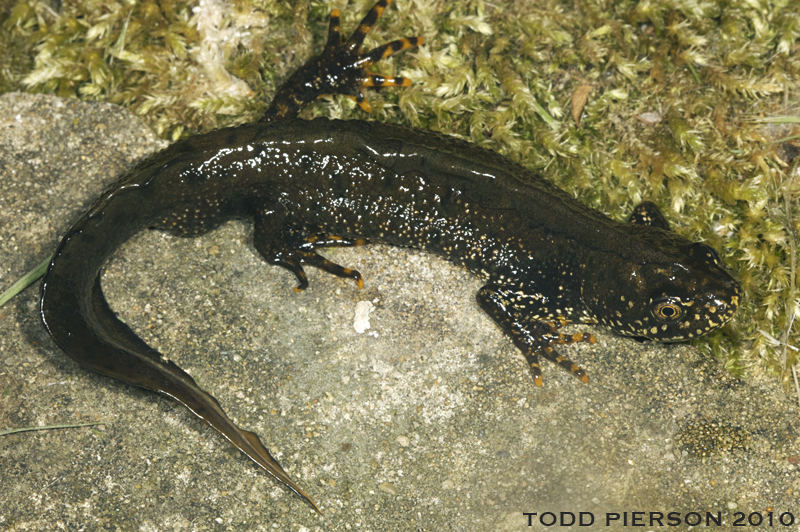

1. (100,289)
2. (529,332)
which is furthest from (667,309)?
(100,289)

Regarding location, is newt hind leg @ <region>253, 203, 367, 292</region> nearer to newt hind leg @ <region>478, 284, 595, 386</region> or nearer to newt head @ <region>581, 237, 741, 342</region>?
newt hind leg @ <region>478, 284, 595, 386</region>

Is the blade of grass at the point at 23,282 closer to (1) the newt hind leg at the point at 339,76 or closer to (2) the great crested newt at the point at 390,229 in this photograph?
(2) the great crested newt at the point at 390,229

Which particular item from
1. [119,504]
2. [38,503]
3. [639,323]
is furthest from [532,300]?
[38,503]

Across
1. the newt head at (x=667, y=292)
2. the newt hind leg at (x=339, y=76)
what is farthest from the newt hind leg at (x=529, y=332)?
the newt hind leg at (x=339, y=76)

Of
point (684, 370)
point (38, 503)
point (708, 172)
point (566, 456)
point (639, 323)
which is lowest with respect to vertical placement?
point (38, 503)

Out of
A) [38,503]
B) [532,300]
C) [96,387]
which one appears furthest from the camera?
[532,300]

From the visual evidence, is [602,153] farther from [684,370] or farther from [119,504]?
[119,504]

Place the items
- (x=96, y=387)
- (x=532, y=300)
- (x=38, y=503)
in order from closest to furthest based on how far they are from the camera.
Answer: (x=38, y=503), (x=96, y=387), (x=532, y=300)

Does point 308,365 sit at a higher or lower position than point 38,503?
higher
